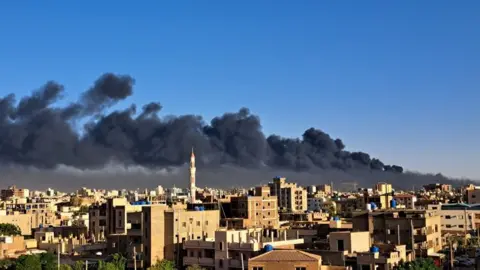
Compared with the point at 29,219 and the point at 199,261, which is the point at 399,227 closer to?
the point at 199,261

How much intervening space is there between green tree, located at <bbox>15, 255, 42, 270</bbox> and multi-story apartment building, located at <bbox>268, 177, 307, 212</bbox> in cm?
7785

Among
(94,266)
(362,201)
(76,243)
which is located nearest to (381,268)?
(94,266)

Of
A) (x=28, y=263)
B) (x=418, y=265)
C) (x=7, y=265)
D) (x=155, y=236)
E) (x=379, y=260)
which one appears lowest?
(x=7, y=265)

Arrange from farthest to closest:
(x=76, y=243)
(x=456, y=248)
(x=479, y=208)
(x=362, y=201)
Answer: (x=362, y=201)
(x=479, y=208)
(x=76, y=243)
(x=456, y=248)

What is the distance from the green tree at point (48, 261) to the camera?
50.8m

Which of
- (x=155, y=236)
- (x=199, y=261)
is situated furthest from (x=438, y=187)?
(x=199, y=261)

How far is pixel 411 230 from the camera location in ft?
171

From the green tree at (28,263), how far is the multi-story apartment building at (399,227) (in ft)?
82.7

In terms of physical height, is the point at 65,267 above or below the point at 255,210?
below

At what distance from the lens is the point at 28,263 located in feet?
163

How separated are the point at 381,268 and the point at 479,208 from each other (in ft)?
145

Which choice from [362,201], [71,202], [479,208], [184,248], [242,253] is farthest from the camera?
[71,202]

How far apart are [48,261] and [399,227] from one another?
91.6 ft

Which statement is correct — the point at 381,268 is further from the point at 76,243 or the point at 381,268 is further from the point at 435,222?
the point at 76,243
